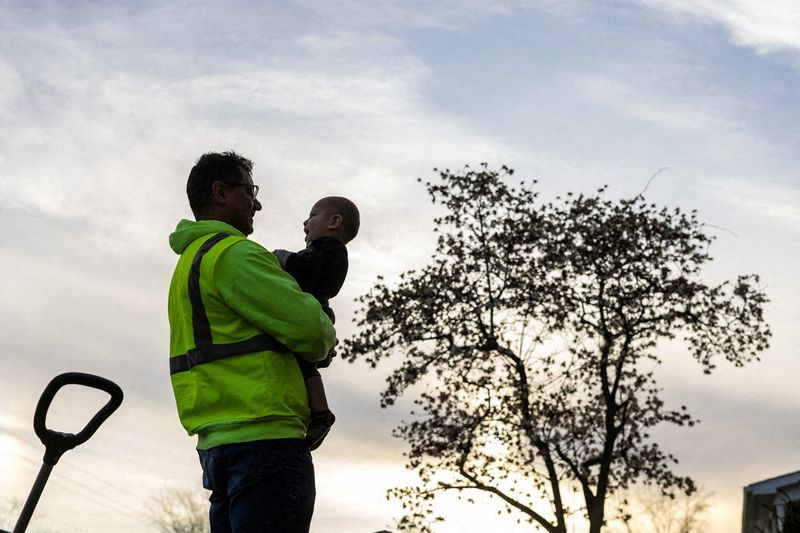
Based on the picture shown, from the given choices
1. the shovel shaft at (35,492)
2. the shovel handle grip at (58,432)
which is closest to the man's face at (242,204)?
the shovel handle grip at (58,432)

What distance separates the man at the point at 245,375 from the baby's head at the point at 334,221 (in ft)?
1.68

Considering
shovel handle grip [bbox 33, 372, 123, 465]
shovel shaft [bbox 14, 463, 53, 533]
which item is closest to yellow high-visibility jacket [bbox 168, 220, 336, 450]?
shovel handle grip [bbox 33, 372, 123, 465]

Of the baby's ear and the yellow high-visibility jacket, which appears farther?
the baby's ear

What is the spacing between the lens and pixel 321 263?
3256mm

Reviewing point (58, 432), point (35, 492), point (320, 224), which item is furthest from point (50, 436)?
point (320, 224)

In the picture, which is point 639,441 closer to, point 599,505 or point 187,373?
point 599,505

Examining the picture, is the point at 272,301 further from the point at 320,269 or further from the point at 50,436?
the point at 50,436

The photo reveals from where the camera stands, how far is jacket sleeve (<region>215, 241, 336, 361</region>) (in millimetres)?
2781

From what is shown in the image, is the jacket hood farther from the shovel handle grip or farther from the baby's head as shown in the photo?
the shovel handle grip

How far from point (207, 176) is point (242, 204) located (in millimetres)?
152

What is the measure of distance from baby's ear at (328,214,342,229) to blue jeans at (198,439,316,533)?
0.98 meters

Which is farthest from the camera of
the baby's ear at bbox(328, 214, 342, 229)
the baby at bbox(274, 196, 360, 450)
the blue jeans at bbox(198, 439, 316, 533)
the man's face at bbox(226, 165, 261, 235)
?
the baby's ear at bbox(328, 214, 342, 229)

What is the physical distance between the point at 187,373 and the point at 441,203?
57.5 feet

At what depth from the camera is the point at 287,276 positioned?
2.88 m
